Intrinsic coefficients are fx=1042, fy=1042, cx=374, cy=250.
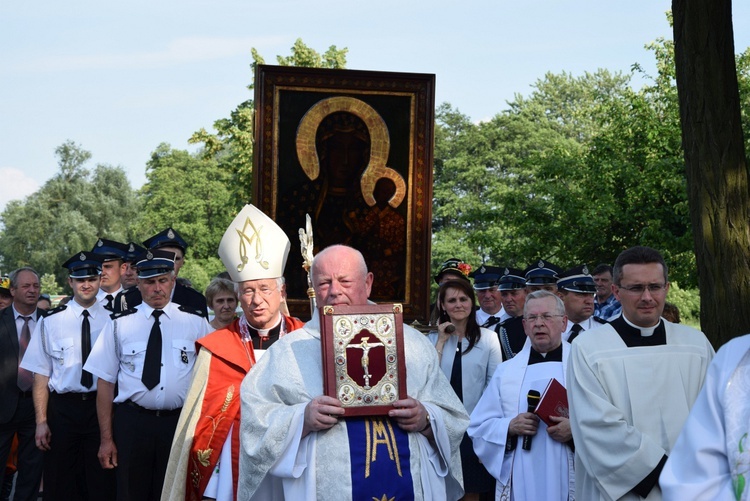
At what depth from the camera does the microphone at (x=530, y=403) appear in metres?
6.50

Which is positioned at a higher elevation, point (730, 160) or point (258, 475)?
point (730, 160)

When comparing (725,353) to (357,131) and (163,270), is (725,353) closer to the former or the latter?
(163,270)

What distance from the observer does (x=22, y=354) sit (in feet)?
34.1

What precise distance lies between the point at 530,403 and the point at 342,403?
2154mm

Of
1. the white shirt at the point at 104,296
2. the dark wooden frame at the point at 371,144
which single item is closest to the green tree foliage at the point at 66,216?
the dark wooden frame at the point at 371,144

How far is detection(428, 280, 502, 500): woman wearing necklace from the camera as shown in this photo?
8.16 meters

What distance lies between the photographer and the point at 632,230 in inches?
955

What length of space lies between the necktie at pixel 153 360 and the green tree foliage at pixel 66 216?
54.7 metres

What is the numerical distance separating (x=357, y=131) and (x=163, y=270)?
6.37 m

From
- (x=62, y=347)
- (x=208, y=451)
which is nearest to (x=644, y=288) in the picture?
(x=208, y=451)

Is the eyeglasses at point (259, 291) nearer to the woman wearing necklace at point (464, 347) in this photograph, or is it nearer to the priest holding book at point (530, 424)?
the priest holding book at point (530, 424)

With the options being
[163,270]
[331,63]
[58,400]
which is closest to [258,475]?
[163,270]

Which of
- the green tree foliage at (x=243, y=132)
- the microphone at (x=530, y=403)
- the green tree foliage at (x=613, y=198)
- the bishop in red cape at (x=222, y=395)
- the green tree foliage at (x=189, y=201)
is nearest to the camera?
the bishop in red cape at (x=222, y=395)

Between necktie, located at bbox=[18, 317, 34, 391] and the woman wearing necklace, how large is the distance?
169 inches
